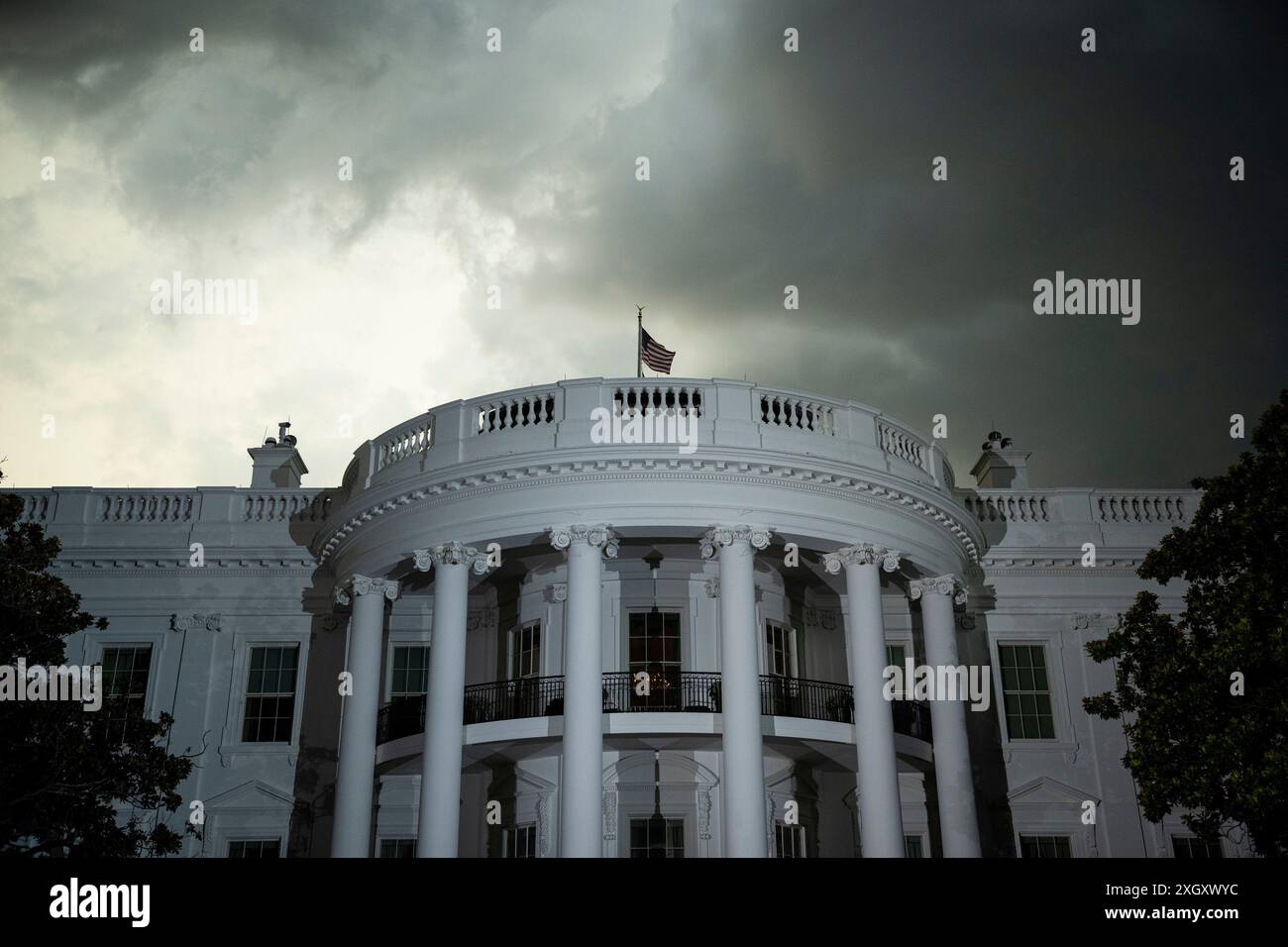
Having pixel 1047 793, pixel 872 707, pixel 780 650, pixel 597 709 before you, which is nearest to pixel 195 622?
pixel 597 709

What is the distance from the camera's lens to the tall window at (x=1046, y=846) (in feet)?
78.2

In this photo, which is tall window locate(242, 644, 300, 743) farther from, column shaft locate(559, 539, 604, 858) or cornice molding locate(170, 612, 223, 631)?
column shaft locate(559, 539, 604, 858)

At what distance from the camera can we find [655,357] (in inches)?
932

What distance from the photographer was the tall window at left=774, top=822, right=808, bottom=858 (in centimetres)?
2261

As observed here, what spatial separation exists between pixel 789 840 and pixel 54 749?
13234mm

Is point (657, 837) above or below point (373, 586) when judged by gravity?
below

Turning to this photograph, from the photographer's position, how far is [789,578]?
24328 millimetres

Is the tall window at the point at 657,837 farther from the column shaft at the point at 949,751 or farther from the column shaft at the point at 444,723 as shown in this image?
the column shaft at the point at 949,751

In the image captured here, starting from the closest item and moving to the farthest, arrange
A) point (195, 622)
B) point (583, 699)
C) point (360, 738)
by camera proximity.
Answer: point (583, 699) → point (360, 738) → point (195, 622)

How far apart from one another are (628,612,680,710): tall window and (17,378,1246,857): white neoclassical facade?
0.26 ft

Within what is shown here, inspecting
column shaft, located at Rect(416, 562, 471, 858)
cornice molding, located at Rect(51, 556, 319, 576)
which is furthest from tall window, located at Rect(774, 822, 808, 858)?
cornice molding, located at Rect(51, 556, 319, 576)

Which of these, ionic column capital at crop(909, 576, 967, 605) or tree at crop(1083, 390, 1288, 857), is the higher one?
ionic column capital at crop(909, 576, 967, 605)

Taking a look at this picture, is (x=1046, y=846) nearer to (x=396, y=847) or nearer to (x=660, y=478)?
(x=660, y=478)
